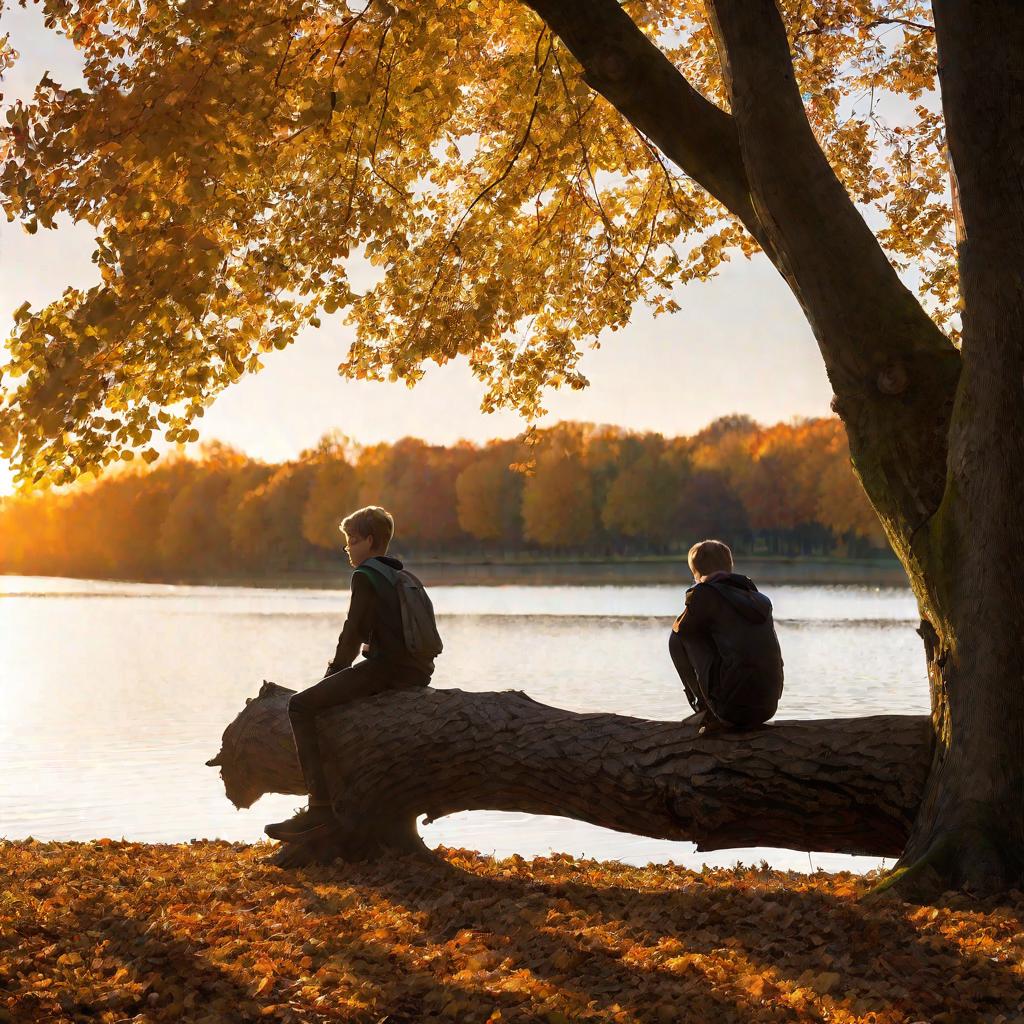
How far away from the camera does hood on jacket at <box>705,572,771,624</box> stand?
282 inches

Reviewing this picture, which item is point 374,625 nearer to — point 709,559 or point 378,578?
point 378,578

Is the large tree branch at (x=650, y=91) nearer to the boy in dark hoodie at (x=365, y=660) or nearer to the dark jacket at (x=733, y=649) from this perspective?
the dark jacket at (x=733, y=649)

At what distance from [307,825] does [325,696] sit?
3.02ft

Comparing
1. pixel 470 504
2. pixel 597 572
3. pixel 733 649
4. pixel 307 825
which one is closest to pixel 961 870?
pixel 733 649

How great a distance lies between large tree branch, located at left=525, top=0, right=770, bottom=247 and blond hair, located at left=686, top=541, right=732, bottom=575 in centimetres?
187

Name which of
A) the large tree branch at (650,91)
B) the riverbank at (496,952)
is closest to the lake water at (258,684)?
the riverbank at (496,952)

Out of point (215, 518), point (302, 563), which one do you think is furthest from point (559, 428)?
point (215, 518)

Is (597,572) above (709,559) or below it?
below

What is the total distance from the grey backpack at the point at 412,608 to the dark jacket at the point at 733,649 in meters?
1.66

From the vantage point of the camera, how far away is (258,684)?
73.9 feet

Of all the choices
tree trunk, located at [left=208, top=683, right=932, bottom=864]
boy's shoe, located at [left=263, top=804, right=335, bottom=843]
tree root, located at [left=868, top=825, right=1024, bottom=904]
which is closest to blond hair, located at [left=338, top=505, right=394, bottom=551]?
tree trunk, located at [left=208, top=683, right=932, bottom=864]

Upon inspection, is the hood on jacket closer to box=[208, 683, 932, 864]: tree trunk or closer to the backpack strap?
box=[208, 683, 932, 864]: tree trunk

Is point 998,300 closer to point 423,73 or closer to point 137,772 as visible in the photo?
point 423,73

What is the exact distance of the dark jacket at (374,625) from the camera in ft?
25.6
